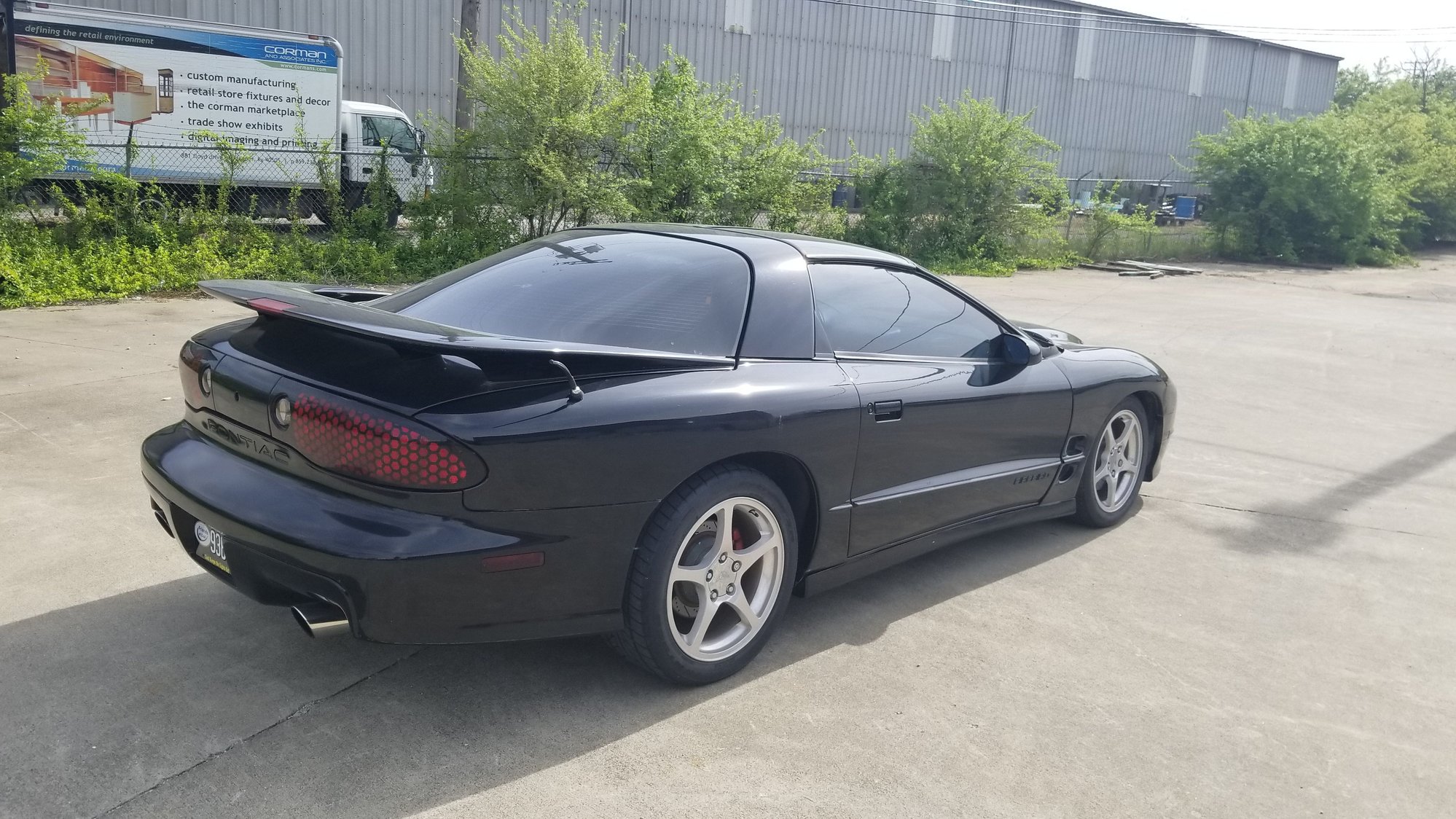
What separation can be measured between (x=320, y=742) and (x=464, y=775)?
0.44m

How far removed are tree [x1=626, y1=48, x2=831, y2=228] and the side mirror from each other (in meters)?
9.79

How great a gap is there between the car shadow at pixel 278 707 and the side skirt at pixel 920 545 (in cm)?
21

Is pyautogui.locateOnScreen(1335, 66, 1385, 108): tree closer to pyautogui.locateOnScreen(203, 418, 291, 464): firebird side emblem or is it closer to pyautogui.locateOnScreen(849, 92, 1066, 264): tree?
pyautogui.locateOnScreen(849, 92, 1066, 264): tree

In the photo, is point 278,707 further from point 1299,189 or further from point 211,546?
point 1299,189

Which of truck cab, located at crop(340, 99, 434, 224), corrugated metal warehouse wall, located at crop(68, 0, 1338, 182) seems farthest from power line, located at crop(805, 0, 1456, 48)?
truck cab, located at crop(340, 99, 434, 224)

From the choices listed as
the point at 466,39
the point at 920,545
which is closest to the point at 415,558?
the point at 920,545

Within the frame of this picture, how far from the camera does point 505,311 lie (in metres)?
3.81

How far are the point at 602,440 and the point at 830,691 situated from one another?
1172 millimetres

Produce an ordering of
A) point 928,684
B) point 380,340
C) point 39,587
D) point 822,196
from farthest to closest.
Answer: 1. point 822,196
2. point 39,587
3. point 928,684
4. point 380,340

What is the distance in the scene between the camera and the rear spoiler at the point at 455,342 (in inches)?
118

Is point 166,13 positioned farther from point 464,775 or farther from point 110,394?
point 464,775

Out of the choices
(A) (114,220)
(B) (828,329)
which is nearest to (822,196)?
(A) (114,220)

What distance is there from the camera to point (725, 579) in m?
3.56

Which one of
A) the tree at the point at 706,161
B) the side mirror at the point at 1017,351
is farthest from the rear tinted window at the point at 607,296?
the tree at the point at 706,161
